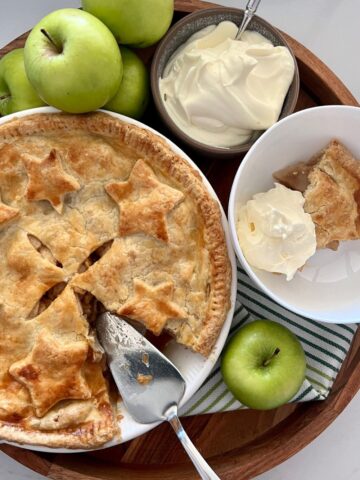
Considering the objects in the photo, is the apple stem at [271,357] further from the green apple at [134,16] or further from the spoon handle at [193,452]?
the green apple at [134,16]

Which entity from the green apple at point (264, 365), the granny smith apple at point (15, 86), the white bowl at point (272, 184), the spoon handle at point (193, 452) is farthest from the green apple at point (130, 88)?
the spoon handle at point (193, 452)

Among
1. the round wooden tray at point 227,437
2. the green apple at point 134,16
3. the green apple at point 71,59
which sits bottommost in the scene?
the round wooden tray at point 227,437

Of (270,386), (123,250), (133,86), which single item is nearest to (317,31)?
(133,86)

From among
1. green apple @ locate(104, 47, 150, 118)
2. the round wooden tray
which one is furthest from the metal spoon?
green apple @ locate(104, 47, 150, 118)

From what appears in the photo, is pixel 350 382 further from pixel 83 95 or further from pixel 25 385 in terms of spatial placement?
pixel 83 95

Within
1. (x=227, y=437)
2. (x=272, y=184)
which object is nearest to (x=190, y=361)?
(x=227, y=437)
